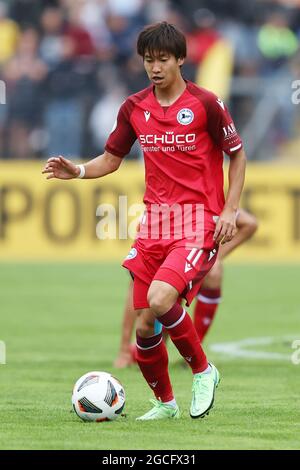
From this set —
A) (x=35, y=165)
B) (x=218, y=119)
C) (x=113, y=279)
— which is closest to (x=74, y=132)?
(x=35, y=165)

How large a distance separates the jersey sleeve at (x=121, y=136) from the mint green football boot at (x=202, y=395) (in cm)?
154

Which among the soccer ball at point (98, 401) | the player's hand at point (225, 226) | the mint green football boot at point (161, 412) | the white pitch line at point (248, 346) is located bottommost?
the white pitch line at point (248, 346)

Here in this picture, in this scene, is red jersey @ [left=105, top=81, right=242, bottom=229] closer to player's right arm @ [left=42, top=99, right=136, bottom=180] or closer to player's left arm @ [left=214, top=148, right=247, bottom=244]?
player's left arm @ [left=214, top=148, right=247, bottom=244]

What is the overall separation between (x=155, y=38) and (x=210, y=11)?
14941 millimetres

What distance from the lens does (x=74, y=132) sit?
61.9ft

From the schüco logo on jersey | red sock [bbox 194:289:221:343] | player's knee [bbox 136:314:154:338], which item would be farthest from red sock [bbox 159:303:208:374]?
red sock [bbox 194:289:221:343]

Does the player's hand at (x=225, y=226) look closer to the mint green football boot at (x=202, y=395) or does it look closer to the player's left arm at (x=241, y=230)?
the mint green football boot at (x=202, y=395)

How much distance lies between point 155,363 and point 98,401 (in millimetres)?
424

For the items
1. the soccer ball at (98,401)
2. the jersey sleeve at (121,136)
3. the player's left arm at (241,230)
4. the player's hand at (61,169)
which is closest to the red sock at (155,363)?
the soccer ball at (98,401)

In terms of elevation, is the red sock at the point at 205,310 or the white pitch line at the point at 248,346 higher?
the red sock at the point at 205,310

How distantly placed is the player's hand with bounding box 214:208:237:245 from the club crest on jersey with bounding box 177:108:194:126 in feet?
1.88

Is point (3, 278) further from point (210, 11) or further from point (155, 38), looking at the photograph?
point (155, 38)

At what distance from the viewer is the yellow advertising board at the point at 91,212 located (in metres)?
18.7

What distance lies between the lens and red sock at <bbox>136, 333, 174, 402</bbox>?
741cm
